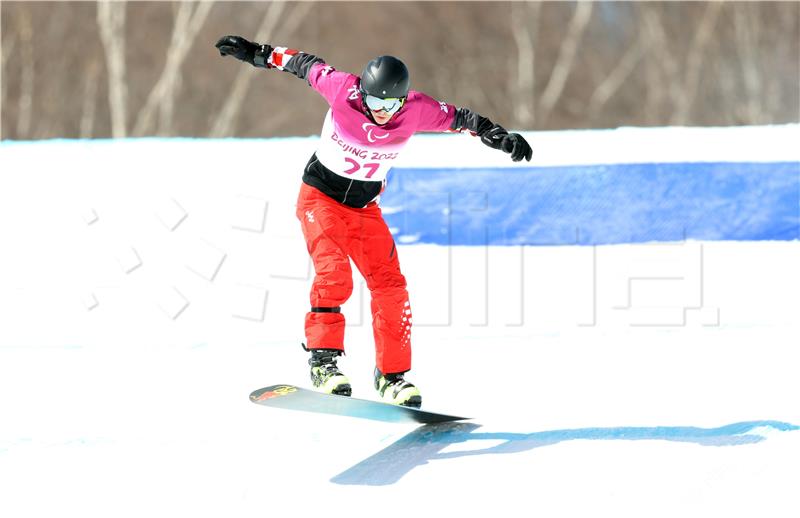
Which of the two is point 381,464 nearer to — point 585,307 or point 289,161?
point 585,307

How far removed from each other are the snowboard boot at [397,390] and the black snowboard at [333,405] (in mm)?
80

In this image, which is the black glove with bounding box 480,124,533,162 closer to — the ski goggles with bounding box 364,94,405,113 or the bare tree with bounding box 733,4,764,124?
the ski goggles with bounding box 364,94,405,113

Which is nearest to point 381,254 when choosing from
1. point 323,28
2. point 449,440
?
point 449,440

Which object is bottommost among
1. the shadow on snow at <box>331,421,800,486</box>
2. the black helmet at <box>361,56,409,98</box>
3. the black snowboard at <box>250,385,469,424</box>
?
the shadow on snow at <box>331,421,800,486</box>

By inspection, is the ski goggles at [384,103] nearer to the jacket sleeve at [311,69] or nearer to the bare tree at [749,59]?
the jacket sleeve at [311,69]

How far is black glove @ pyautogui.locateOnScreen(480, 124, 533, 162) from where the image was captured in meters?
4.36

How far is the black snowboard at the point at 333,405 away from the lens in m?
3.90

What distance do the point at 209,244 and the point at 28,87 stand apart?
48.6 ft

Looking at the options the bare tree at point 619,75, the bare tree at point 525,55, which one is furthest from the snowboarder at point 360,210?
the bare tree at point 619,75

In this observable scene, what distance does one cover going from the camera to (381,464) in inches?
149

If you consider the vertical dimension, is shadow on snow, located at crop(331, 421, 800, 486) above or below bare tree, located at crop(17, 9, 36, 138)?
below

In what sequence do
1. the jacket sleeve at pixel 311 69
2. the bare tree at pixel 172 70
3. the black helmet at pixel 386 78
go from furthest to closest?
the bare tree at pixel 172 70 < the jacket sleeve at pixel 311 69 < the black helmet at pixel 386 78

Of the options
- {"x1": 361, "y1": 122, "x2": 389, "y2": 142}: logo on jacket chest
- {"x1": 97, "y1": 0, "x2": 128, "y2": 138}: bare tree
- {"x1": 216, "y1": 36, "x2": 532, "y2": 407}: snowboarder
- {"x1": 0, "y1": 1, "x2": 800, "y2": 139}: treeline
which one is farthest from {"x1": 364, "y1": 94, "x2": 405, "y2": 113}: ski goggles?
{"x1": 0, "y1": 1, "x2": 800, "y2": 139}: treeline

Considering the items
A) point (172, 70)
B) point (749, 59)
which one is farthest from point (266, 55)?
point (749, 59)
